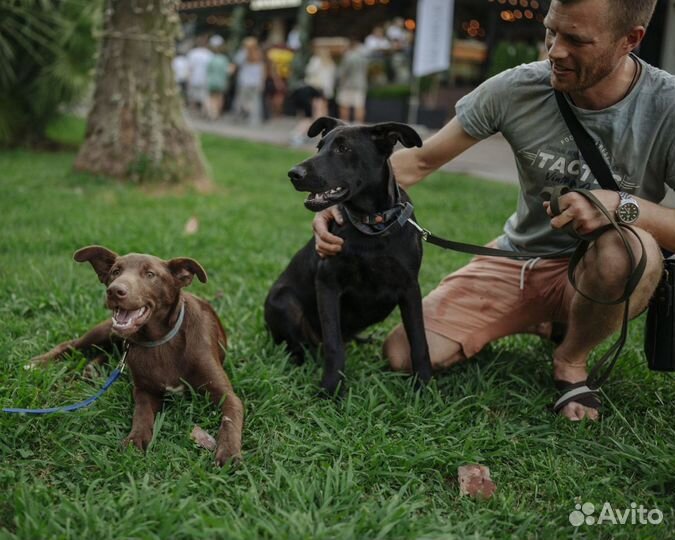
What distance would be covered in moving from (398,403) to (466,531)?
0.85 m

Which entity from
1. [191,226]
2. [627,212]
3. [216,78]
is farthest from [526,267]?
[216,78]

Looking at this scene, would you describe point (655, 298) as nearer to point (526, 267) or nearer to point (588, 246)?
point (588, 246)

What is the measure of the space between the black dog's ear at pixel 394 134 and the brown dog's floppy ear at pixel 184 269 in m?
0.94

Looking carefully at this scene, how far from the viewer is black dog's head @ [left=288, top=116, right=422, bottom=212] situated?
9.71ft

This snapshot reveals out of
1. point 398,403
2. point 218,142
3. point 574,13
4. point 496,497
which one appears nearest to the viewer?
point 496,497

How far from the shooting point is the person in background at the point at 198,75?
19.8 metres

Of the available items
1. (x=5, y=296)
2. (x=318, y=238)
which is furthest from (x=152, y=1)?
(x=318, y=238)

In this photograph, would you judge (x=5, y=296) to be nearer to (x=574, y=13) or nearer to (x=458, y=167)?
(x=574, y=13)

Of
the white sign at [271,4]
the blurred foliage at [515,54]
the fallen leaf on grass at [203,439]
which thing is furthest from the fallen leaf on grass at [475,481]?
the white sign at [271,4]

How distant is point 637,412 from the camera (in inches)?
121

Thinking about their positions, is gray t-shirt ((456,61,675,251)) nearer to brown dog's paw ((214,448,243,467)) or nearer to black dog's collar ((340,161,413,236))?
black dog's collar ((340,161,413,236))

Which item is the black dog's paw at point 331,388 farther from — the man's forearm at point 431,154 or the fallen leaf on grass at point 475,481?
the man's forearm at point 431,154

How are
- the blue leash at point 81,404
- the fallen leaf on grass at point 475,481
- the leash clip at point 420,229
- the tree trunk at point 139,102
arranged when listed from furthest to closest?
1. the tree trunk at point 139,102
2. the leash clip at point 420,229
3. the blue leash at point 81,404
4. the fallen leaf on grass at point 475,481

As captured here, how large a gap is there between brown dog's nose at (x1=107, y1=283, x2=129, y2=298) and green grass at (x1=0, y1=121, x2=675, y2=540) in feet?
1.72
